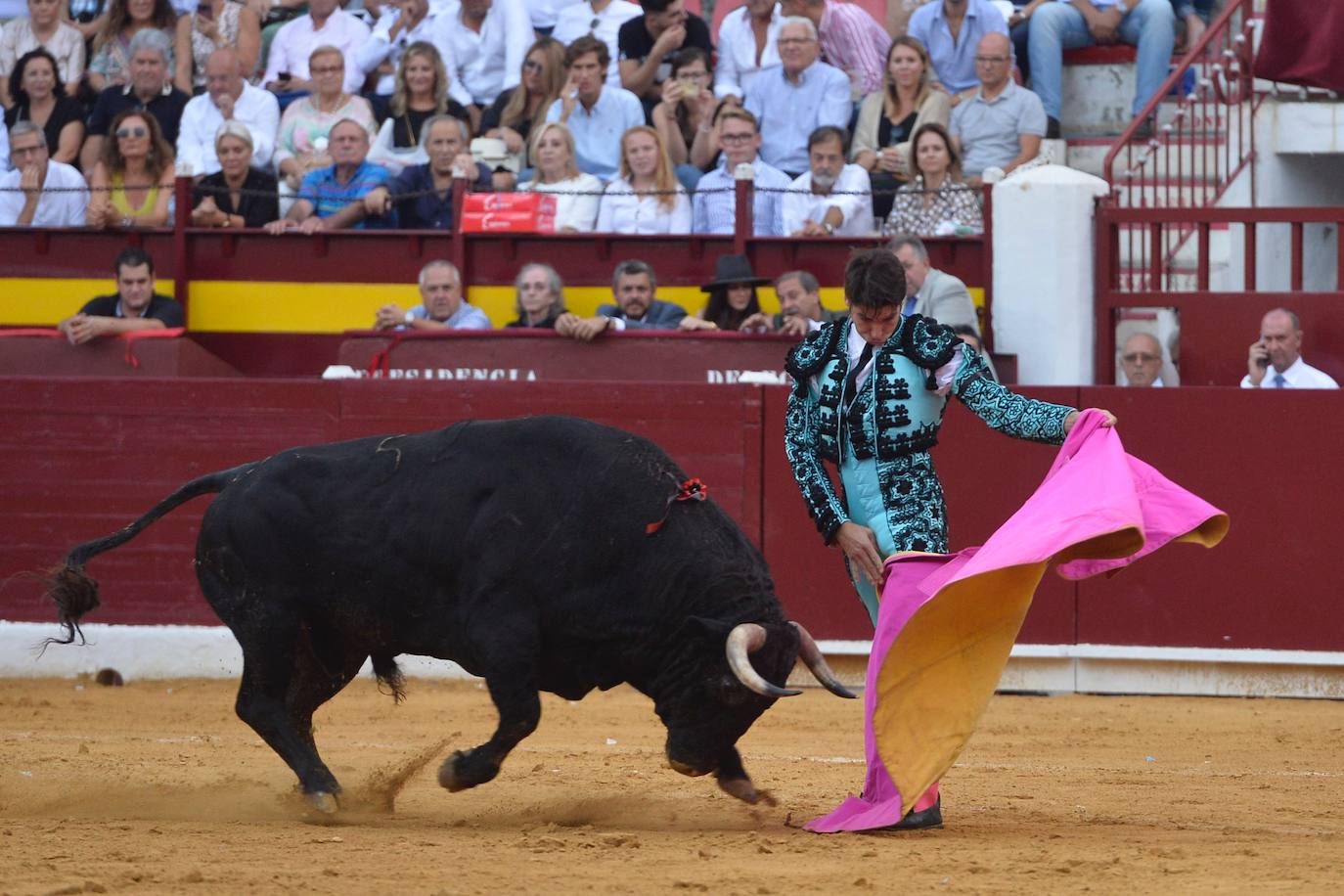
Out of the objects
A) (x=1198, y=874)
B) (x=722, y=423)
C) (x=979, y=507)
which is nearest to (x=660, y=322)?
(x=722, y=423)

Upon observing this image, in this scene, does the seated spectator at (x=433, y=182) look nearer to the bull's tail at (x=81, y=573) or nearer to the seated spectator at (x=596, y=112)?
the seated spectator at (x=596, y=112)

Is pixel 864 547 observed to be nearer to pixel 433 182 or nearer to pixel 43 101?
pixel 433 182

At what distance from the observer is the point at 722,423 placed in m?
8.55

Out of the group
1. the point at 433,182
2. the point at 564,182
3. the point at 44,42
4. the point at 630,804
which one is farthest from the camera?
the point at 44,42

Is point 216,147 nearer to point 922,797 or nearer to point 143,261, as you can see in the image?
point 143,261

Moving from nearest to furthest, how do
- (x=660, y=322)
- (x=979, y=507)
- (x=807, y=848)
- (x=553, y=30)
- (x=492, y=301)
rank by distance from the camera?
(x=807, y=848), (x=979, y=507), (x=660, y=322), (x=492, y=301), (x=553, y=30)

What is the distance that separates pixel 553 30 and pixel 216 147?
6.81 ft

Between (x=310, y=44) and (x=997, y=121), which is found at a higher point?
(x=310, y=44)

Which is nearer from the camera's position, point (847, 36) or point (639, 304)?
point (639, 304)

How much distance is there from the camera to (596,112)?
10117 millimetres

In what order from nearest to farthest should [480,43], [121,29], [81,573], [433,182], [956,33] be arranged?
1. [81,573]
2. [433,182]
3. [956,33]
4. [480,43]
5. [121,29]

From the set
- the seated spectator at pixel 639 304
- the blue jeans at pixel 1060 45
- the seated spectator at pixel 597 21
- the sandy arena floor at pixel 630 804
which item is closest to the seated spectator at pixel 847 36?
the blue jeans at pixel 1060 45

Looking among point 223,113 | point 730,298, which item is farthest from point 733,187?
point 223,113

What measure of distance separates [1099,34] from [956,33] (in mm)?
844
